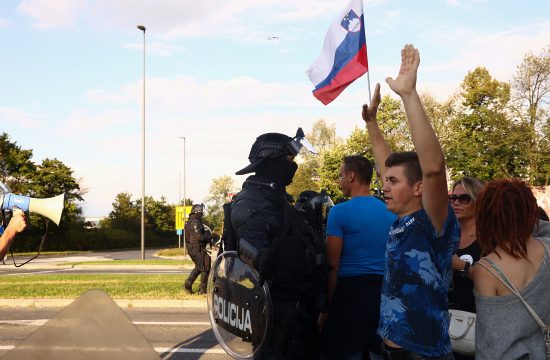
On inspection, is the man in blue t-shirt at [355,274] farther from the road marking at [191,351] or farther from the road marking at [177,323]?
the road marking at [177,323]

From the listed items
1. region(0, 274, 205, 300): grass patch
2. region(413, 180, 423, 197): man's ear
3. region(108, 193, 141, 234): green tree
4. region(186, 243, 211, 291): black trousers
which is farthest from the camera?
region(108, 193, 141, 234): green tree

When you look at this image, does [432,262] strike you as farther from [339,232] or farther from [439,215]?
[339,232]

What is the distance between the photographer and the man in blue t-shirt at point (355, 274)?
3178 millimetres

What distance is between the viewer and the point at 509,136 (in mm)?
28641

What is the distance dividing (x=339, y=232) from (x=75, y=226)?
43.9m

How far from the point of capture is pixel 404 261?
2.38m

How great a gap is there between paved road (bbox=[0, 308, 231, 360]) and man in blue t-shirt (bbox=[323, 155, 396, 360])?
2929mm

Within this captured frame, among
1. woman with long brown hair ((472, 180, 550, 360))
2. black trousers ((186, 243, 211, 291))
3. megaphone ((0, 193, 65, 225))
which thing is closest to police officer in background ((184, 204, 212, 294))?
black trousers ((186, 243, 211, 291))

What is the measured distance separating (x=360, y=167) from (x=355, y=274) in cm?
75

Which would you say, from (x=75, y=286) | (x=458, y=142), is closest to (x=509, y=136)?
(x=458, y=142)

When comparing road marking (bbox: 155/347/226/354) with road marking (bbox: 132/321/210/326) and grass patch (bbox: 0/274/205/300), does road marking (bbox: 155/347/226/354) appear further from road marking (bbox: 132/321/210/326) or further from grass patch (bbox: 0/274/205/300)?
grass patch (bbox: 0/274/205/300)

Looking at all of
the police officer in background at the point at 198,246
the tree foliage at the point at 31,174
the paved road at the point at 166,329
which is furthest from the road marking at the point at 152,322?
the tree foliage at the point at 31,174

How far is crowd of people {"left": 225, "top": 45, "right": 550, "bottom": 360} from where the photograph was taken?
85.5 inches

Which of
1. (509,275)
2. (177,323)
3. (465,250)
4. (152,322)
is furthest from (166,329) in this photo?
(509,275)
